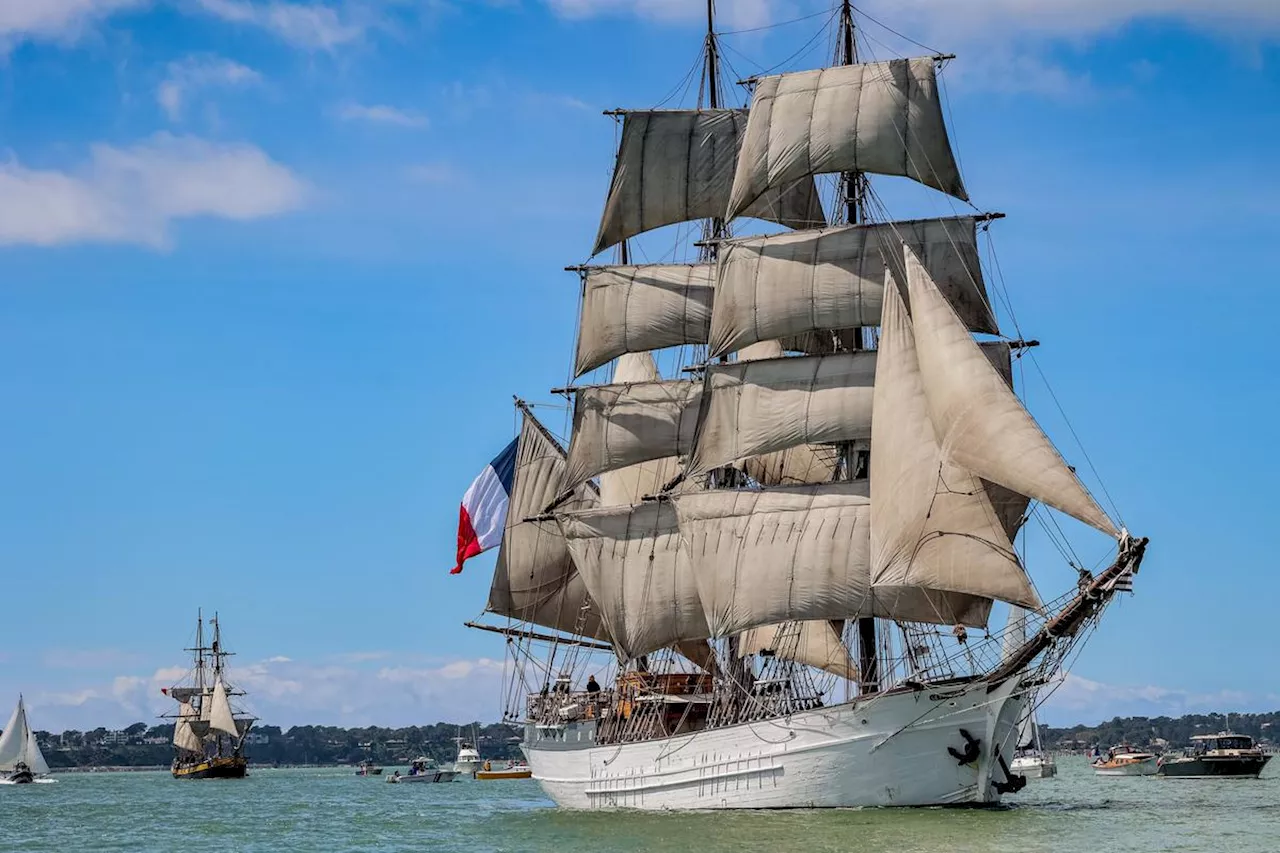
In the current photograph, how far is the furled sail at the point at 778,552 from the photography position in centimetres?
5516

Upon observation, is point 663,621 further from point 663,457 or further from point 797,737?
point 797,737

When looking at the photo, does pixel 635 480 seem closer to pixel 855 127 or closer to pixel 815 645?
pixel 815 645

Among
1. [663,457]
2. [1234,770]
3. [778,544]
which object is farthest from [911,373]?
[1234,770]

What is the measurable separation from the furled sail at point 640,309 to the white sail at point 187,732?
4215 inches

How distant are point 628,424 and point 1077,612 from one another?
24.4 meters

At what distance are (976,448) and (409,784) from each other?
331 feet

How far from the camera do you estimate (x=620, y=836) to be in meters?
49.9

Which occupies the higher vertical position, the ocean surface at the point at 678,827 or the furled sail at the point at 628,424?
the furled sail at the point at 628,424

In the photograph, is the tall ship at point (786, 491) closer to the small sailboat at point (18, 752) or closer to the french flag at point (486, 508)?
the french flag at point (486, 508)

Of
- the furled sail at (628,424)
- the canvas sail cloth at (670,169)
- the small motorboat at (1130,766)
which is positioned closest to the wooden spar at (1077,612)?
the furled sail at (628,424)

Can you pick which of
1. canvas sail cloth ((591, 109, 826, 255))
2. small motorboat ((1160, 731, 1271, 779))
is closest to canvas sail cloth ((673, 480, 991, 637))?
canvas sail cloth ((591, 109, 826, 255))

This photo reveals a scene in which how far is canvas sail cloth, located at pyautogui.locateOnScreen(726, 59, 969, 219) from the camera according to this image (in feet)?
191

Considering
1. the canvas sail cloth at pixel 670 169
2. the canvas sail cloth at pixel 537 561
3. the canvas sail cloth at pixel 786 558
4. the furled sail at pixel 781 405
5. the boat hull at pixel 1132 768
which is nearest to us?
the canvas sail cloth at pixel 786 558

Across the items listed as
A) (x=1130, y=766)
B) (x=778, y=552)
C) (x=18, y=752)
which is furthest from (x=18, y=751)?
(x=778, y=552)
